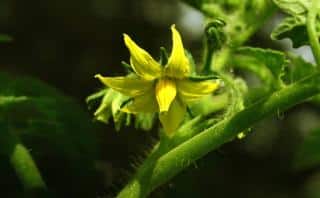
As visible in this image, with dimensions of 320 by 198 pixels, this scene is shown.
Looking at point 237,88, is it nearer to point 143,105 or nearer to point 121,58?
point 143,105

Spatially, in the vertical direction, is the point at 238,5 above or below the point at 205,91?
above

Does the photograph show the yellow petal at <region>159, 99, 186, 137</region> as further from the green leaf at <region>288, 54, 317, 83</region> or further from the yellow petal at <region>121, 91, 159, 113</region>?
the green leaf at <region>288, 54, 317, 83</region>

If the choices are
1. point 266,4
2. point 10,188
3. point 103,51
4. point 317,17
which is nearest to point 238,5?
point 266,4

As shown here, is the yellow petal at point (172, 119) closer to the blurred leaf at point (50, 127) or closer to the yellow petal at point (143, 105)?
the yellow petal at point (143, 105)

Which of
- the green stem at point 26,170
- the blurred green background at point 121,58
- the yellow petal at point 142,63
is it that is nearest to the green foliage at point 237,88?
the yellow petal at point 142,63

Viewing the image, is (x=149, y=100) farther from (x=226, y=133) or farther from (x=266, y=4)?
(x=266, y=4)

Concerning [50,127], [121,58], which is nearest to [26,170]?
[50,127]
